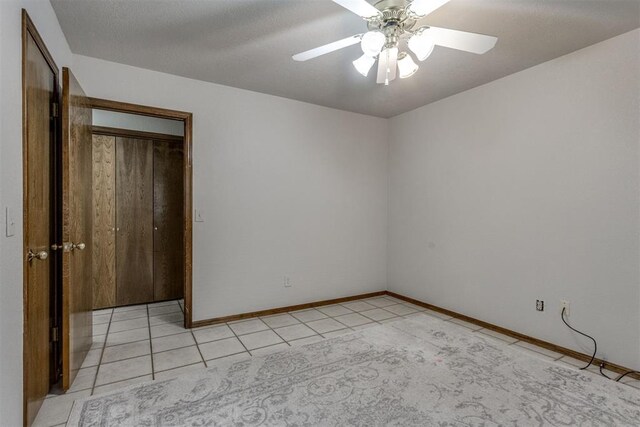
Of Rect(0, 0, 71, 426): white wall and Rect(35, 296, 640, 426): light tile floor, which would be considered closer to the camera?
Rect(0, 0, 71, 426): white wall

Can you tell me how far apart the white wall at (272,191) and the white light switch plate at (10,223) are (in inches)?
73.1

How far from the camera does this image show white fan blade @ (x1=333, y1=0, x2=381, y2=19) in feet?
5.19

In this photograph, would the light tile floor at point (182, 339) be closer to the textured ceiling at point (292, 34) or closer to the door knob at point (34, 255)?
the door knob at point (34, 255)

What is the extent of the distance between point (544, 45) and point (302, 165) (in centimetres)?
250

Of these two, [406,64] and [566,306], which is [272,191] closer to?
[406,64]

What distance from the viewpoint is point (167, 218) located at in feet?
13.8

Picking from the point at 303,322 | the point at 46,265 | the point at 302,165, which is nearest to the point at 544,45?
the point at 302,165

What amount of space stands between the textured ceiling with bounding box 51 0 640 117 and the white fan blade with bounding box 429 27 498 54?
31 centimetres

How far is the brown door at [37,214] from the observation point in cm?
160

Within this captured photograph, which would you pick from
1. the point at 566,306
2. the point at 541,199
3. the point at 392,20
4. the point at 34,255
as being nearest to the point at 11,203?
the point at 34,255

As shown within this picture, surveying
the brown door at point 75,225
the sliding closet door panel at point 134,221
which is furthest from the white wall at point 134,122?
the brown door at point 75,225

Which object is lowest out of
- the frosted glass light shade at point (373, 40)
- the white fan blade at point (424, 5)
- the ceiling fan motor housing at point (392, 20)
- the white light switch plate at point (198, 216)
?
the white light switch plate at point (198, 216)

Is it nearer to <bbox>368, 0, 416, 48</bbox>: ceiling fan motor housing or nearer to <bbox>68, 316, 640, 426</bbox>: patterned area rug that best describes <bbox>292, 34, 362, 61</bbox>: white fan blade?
<bbox>368, 0, 416, 48</bbox>: ceiling fan motor housing

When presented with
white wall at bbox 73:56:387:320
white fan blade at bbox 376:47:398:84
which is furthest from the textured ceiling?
white fan blade at bbox 376:47:398:84
